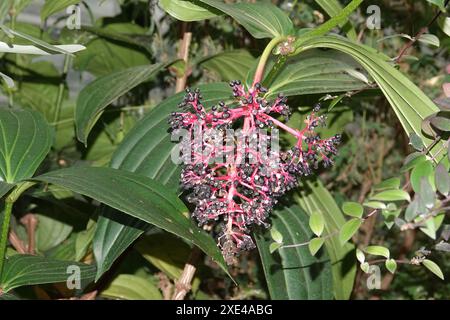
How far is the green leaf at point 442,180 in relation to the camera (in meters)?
0.61

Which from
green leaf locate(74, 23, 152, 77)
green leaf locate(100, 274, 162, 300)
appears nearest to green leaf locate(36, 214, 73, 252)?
green leaf locate(100, 274, 162, 300)

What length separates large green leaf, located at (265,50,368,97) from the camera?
921 millimetres

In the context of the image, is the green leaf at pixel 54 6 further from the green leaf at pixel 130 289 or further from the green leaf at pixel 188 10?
the green leaf at pixel 130 289

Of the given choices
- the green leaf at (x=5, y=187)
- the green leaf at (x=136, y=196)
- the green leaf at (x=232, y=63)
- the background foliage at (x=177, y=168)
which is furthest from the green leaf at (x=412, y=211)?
the green leaf at (x=232, y=63)

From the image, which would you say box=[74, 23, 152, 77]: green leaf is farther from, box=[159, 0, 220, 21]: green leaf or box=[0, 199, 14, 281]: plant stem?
box=[0, 199, 14, 281]: plant stem

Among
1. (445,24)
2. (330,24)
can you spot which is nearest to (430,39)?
(445,24)

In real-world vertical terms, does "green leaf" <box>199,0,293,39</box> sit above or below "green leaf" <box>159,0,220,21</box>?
below

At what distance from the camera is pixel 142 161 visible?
926mm

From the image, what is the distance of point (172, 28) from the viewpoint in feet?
4.78

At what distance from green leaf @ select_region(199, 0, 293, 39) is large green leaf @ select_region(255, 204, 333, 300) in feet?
0.99

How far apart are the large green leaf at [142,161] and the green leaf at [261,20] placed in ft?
0.41

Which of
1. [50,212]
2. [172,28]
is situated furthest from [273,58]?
[50,212]
